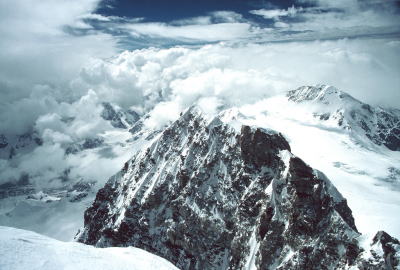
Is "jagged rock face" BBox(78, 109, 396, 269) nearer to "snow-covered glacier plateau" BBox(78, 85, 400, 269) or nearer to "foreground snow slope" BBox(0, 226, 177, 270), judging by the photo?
"snow-covered glacier plateau" BBox(78, 85, 400, 269)

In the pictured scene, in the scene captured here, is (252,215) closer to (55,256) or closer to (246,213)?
(246,213)

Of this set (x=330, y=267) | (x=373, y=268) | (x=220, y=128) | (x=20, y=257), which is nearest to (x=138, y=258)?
(x=20, y=257)

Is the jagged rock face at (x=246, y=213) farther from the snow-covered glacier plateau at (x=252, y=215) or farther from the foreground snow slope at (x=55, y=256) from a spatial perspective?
the foreground snow slope at (x=55, y=256)

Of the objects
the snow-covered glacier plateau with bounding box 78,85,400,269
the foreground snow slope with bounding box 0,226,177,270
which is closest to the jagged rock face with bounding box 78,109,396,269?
the snow-covered glacier plateau with bounding box 78,85,400,269

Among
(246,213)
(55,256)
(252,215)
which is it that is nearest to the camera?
(55,256)

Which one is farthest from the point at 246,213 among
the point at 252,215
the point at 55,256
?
the point at 55,256

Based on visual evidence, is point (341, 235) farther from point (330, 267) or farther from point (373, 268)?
point (373, 268)
